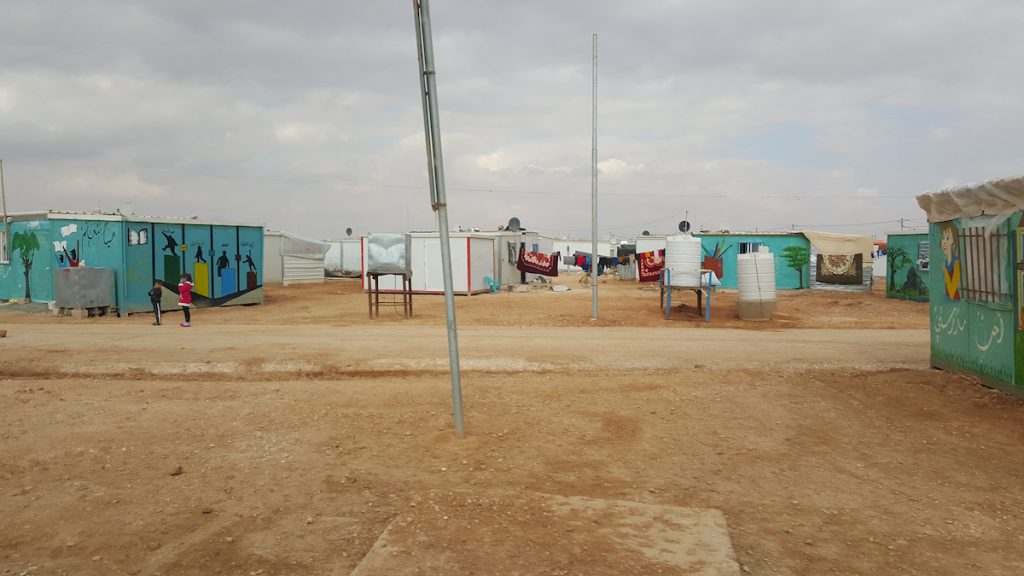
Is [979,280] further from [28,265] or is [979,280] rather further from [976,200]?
[28,265]

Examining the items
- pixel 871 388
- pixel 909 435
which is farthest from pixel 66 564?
pixel 871 388

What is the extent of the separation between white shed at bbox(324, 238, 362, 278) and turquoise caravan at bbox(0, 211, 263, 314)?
60.0ft

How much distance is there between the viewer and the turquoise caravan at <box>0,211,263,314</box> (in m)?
21.0

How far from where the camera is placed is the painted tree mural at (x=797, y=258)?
101ft

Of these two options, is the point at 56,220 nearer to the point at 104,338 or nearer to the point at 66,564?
the point at 104,338

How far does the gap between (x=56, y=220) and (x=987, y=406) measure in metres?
23.0

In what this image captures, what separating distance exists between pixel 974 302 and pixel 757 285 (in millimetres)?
9825

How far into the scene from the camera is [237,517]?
5.07 metres

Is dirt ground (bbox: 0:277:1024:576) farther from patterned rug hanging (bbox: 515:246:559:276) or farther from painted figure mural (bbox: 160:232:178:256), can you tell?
patterned rug hanging (bbox: 515:246:559:276)

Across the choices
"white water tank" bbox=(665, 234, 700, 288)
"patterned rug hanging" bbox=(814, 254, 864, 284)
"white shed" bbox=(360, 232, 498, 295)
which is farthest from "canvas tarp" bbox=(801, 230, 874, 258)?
"white shed" bbox=(360, 232, 498, 295)

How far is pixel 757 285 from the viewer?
1897 centimetres

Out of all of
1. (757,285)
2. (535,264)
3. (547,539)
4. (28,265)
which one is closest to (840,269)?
(535,264)

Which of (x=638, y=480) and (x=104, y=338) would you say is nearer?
(x=638, y=480)

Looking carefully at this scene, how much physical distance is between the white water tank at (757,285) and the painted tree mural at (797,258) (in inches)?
499
